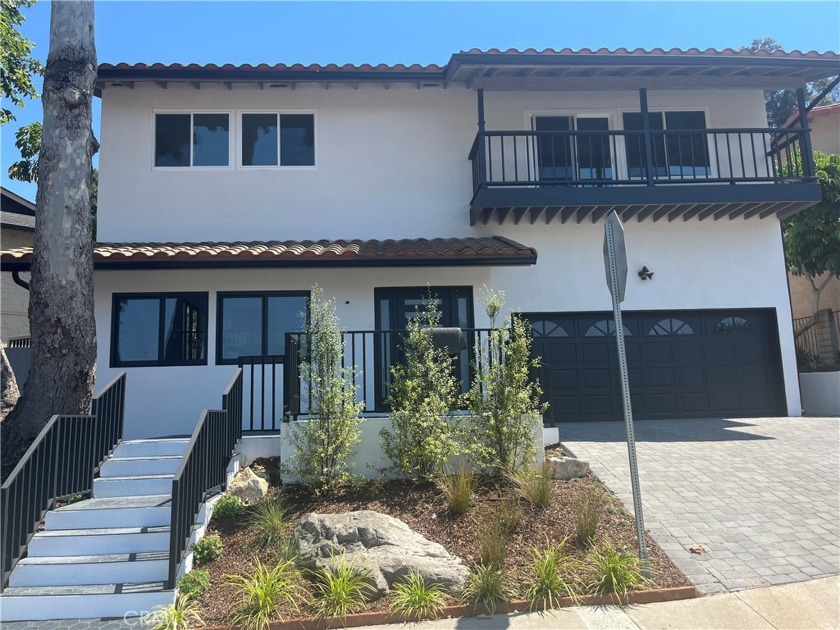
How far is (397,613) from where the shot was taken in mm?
4461

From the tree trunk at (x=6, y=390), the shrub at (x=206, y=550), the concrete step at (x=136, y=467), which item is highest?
the tree trunk at (x=6, y=390)

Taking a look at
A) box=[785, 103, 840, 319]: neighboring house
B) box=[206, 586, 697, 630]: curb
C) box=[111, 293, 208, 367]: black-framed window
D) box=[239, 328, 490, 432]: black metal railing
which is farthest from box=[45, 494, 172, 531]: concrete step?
box=[785, 103, 840, 319]: neighboring house

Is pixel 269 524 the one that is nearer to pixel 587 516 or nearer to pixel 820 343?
pixel 587 516

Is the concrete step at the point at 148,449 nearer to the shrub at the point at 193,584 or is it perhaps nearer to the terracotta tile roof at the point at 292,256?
the shrub at the point at 193,584

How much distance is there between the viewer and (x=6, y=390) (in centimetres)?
682

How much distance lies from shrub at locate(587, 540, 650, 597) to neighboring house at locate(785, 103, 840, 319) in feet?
46.8

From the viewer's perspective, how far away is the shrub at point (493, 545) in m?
4.89

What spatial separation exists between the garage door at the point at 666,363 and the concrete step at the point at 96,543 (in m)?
7.31

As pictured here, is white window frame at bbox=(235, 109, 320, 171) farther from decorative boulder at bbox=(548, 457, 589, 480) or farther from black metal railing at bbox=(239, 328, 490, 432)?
decorative boulder at bbox=(548, 457, 589, 480)

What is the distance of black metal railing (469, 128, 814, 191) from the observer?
1077cm

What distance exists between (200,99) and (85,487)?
25.9ft

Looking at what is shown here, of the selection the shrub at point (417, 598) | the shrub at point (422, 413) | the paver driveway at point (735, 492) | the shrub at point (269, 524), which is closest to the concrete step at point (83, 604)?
the shrub at point (269, 524)

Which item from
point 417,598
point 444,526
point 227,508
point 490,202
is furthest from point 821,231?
point 227,508

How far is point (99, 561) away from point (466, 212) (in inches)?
330
